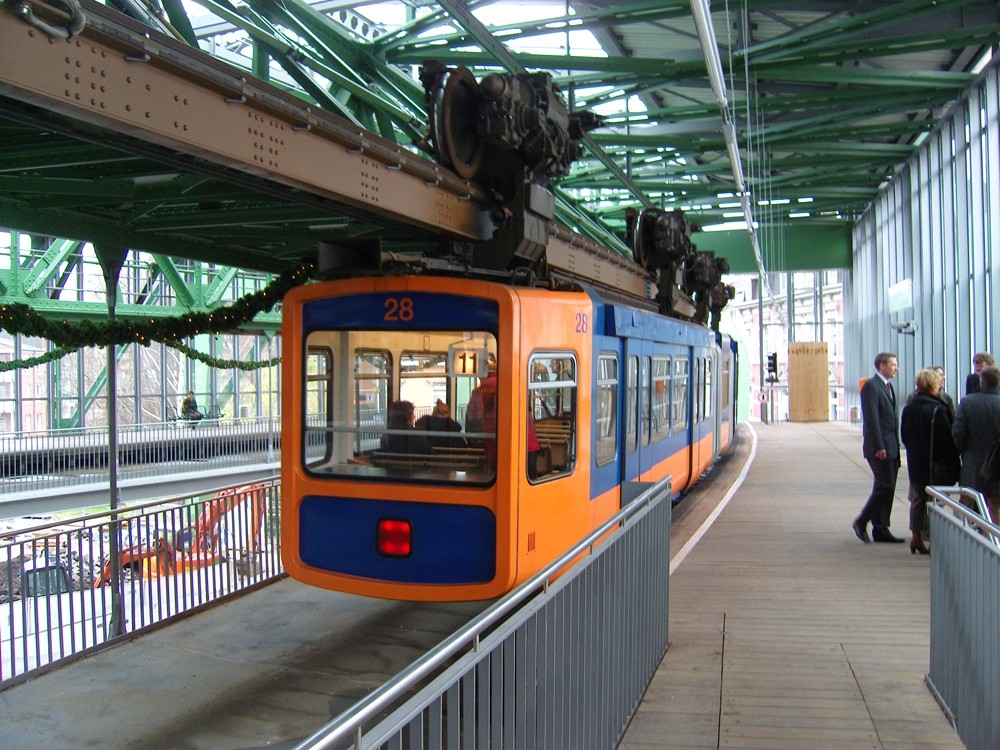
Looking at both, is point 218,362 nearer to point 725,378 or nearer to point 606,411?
point 725,378

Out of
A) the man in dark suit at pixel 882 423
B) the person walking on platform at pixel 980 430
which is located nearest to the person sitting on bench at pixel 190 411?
the man in dark suit at pixel 882 423

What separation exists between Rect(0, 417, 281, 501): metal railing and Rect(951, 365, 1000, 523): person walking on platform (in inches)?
630

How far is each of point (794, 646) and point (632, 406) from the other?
3142 mm

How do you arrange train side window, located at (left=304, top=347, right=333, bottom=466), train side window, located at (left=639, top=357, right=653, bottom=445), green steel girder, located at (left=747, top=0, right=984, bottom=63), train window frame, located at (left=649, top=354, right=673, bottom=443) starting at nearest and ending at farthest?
train side window, located at (left=304, top=347, right=333, bottom=466)
train side window, located at (left=639, top=357, right=653, bottom=445)
train window frame, located at (left=649, top=354, right=673, bottom=443)
green steel girder, located at (left=747, top=0, right=984, bottom=63)

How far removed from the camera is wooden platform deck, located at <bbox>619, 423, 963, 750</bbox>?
454 cm

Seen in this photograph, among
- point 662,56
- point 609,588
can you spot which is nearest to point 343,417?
point 609,588

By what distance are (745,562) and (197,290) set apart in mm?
22679

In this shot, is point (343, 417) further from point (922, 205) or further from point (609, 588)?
point (922, 205)

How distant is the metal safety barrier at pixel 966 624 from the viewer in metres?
3.87

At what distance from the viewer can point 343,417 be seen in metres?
6.14

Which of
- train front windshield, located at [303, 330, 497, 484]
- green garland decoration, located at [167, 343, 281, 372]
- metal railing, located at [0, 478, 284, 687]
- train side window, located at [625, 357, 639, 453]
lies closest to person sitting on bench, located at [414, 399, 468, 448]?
train front windshield, located at [303, 330, 497, 484]

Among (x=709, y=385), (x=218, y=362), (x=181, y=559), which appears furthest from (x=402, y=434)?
(x=218, y=362)

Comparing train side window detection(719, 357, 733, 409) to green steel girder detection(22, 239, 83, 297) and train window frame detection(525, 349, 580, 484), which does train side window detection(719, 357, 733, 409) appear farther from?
green steel girder detection(22, 239, 83, 297)

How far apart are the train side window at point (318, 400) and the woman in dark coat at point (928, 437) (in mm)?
5223
